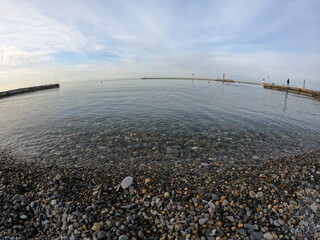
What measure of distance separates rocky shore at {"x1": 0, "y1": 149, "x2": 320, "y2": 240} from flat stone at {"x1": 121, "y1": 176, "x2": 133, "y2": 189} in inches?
1.7

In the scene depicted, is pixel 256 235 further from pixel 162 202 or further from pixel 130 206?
pixel 130 206

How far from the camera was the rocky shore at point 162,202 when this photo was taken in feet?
15.1

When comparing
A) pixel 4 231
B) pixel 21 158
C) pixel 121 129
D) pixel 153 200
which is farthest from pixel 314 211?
pixel 21 158

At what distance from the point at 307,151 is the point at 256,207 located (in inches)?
331

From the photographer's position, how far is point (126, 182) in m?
6.79

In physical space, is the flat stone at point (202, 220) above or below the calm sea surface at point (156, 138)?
below

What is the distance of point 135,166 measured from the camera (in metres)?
8.54

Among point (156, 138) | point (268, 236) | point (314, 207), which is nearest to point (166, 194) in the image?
point (268, 236)

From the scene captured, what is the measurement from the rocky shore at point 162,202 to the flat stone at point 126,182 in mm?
43

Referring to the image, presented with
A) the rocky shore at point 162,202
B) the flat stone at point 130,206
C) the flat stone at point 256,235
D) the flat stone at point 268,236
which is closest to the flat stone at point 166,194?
the rocky shore at point 162,202

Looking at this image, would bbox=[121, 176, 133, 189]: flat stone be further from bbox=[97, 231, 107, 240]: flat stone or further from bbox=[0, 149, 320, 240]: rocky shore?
bbox=[97, 231, 107, 240]: flat stone

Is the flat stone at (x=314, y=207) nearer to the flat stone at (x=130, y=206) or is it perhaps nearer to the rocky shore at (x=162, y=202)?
the rocky shore at (x=162, y=202)

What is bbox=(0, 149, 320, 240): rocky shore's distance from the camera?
4.59 meters

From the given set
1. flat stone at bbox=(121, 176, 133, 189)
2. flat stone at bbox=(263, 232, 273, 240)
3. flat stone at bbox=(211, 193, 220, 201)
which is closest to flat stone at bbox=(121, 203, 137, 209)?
flat stone at bbox=(121, 176, 133, 189)
